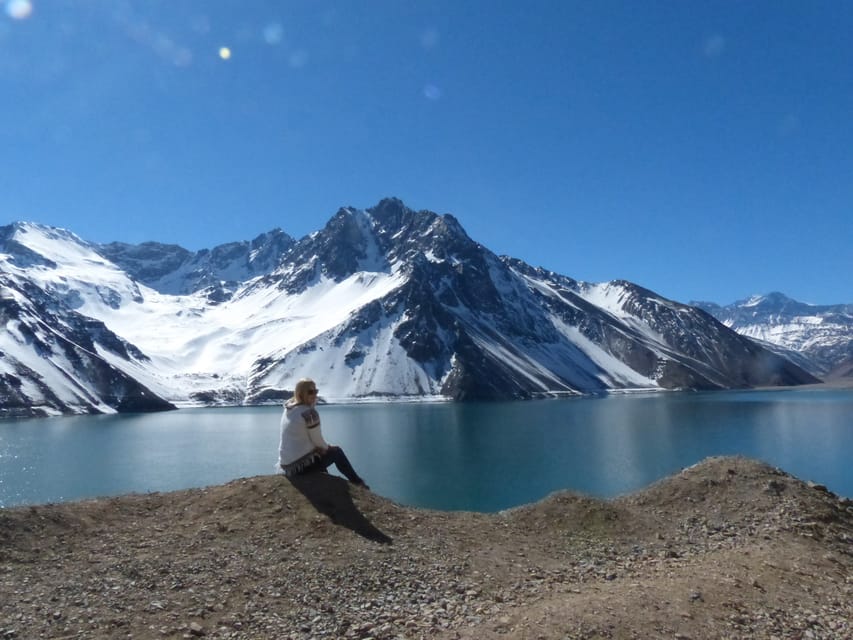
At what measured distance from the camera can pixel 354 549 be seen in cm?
1530

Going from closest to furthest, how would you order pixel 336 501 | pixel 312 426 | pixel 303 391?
pixel 336 501 < pixel 303 391 < pixel 312 426

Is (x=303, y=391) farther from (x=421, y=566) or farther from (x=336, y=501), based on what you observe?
(x=421, y=566)

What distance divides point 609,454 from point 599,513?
7695 cm

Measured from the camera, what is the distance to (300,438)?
18516mm

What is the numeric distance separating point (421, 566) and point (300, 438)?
562cm

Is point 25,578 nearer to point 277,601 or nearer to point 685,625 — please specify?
point 277,601

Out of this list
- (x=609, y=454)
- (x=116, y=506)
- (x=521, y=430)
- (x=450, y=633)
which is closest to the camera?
(x=450, y=633)

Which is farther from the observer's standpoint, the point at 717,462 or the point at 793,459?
the point at 793,459

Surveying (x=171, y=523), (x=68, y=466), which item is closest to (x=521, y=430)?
(x=68, y=466)

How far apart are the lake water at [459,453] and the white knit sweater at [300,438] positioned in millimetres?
28301

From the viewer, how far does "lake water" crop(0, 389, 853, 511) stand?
70.6 metres

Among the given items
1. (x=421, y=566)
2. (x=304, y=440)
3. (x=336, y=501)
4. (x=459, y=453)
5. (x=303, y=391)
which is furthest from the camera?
(x=459, y=453)

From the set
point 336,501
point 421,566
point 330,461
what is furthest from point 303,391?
point 421,566

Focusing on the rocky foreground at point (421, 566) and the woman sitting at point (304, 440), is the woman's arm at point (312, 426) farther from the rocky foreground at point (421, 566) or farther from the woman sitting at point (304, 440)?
the rocky foreground at point (421, 566)
